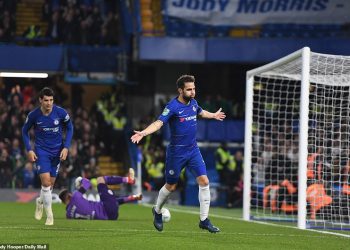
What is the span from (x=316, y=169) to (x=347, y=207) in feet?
3.14

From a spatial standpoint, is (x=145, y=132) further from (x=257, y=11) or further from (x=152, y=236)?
(x=257, y=11)

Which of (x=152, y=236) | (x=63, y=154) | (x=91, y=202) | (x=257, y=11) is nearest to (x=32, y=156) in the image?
(x=63, y=154)

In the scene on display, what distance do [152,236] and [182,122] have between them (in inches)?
63.4

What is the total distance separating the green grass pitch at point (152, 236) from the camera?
452 inches

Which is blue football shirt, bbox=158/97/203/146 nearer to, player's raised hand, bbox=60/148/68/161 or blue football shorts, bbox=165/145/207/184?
blue football shorts, bbox=165/145/207/184

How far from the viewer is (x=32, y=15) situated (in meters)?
33.0

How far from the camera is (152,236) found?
41.2 ft

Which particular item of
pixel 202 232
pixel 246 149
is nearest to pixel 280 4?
pixel 246 149

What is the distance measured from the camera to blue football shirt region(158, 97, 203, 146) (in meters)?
13.1

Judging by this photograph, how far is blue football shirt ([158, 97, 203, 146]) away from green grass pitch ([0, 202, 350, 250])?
1254 mm

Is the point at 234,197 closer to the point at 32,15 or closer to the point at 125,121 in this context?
the point at 125,121

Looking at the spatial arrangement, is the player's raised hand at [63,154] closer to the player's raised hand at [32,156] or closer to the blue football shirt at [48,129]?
the blue football shirt at [48,129]

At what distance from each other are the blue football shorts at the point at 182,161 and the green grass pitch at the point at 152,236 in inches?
32.6

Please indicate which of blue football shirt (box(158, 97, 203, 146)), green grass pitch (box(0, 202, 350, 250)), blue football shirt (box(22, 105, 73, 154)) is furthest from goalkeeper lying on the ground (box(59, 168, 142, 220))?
blue football shirt (box(158, 97, 203, 146))
